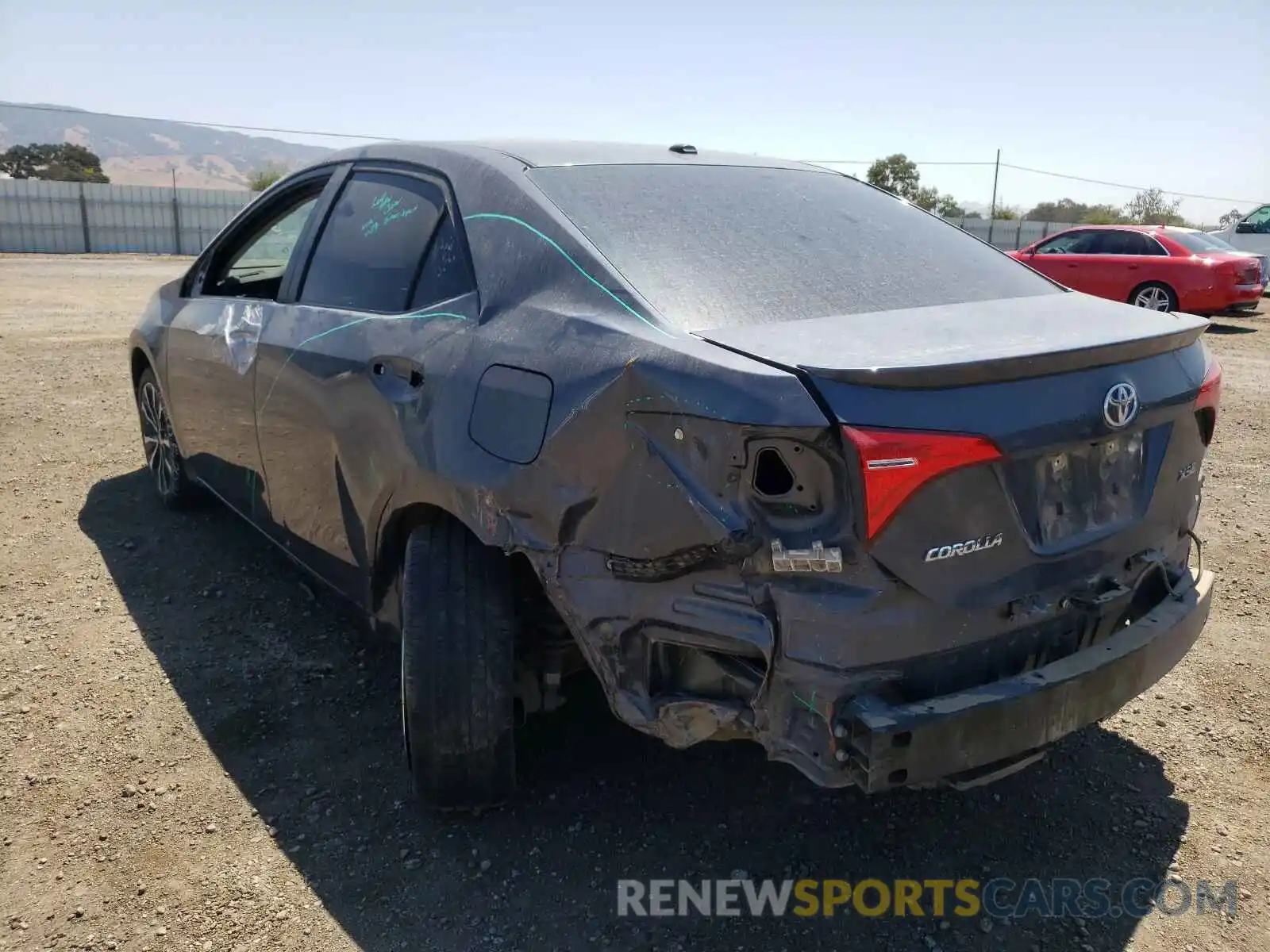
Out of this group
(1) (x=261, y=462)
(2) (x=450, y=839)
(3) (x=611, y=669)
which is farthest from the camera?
(1) (x=261, y=462)

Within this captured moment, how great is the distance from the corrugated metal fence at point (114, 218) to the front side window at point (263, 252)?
28723mm

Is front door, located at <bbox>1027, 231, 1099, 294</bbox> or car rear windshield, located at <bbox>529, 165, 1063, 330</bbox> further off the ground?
car rear windshield, located at <bbox>529, 165, 1063, 330</bbox>

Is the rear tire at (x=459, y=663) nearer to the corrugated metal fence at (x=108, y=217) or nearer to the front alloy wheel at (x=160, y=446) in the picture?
the front alloy wheel at (x=160, y=446)

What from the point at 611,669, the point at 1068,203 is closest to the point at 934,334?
the point at 611,669

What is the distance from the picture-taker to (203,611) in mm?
3873

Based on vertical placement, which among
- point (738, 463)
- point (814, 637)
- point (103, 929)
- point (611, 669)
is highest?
point (738, 463)

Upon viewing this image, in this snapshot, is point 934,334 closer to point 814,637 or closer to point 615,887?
point 814,637

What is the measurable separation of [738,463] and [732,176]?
58.3 inches

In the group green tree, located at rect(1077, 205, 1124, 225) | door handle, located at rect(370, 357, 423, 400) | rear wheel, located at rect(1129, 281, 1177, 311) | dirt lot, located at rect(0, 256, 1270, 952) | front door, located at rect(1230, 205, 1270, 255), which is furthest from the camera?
green tree, located at rect(1077, 205, 1124, 225)

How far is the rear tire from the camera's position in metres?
2.43

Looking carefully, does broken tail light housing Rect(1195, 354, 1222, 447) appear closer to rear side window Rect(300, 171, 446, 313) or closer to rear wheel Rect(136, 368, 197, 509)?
rear side window Rect(300, 171, 446, 313)

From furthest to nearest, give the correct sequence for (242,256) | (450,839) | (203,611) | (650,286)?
(242,256), (203,611), (450,839), (650,286)

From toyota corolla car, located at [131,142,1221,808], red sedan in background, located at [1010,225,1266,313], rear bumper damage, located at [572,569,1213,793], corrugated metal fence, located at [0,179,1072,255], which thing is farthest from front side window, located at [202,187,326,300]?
corrugated metal fence, located at [0,179,1072,255]

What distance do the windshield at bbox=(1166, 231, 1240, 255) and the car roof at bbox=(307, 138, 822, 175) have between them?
40.4 ft
